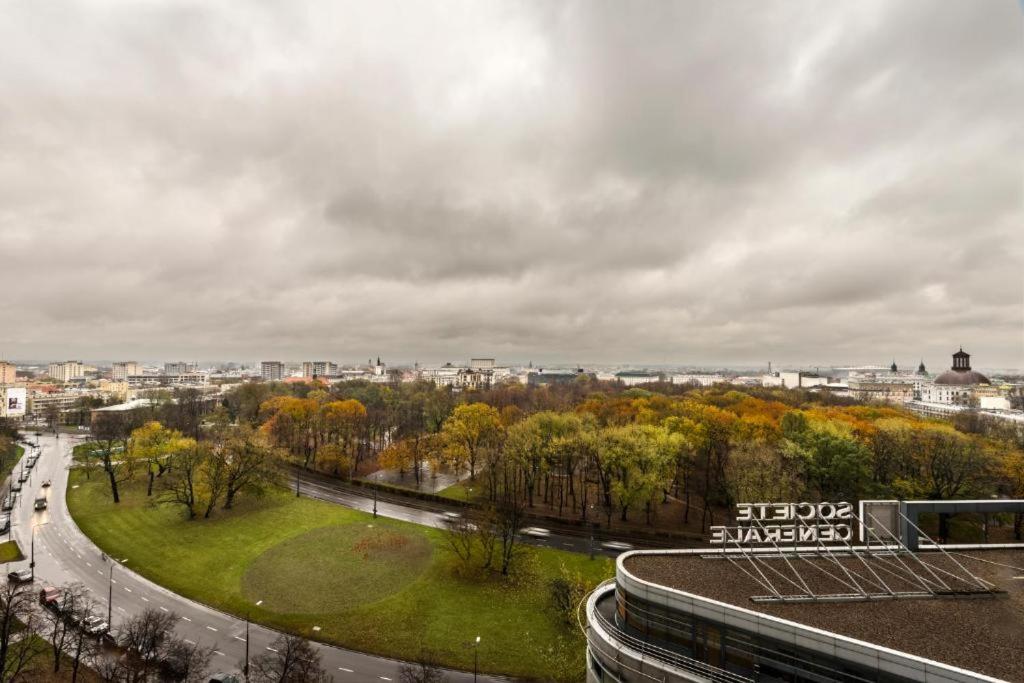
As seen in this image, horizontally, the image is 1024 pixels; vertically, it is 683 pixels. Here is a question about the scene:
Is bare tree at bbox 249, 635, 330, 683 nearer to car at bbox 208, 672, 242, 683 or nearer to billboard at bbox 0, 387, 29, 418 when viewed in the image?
car at bbox 208, 672, 242, 683

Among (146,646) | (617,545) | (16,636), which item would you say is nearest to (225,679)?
(146,646)

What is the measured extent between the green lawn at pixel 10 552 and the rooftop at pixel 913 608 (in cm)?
6036

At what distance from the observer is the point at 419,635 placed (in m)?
34.7

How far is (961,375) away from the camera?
179 metres

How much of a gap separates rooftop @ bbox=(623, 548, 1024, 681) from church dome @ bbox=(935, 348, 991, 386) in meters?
203

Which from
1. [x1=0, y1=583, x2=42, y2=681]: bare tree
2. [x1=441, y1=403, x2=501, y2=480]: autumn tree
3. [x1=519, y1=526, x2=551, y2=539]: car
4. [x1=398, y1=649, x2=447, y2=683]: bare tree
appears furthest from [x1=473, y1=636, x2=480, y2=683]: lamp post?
[x1=441, y1=403, x2=501, y2=480]: autumn tree

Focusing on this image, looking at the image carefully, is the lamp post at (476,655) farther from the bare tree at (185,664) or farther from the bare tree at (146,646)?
the bare tree at (146,646)

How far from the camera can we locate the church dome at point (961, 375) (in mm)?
175125

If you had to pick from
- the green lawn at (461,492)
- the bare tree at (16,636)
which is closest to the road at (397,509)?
the green lawn at (461,492)

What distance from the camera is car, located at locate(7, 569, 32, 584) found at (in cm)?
3933

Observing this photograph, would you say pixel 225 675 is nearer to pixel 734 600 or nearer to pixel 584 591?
pixel 584 591

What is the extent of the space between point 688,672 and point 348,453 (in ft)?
247

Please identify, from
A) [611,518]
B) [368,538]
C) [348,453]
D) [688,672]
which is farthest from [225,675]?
[348,453]

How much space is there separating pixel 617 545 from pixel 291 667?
1359 inches
